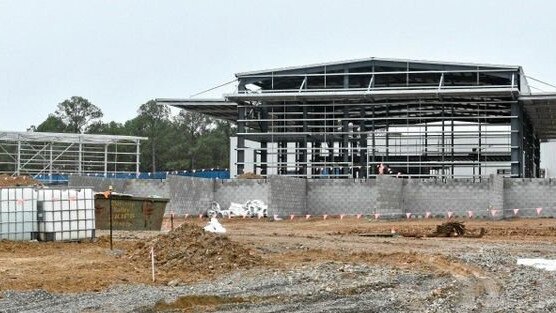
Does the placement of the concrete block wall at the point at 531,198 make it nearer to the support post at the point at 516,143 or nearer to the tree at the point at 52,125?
the support post at the point at 516,143

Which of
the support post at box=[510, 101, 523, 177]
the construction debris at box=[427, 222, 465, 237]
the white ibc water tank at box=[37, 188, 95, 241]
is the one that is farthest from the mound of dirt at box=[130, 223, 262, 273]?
the support post at box=[510, 101, 523, 177]

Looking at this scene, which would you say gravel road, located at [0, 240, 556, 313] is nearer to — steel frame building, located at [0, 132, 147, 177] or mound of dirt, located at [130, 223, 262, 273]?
mound of dirt, located at [130, 223, 262, 273]

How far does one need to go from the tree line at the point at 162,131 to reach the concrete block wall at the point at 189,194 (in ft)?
179

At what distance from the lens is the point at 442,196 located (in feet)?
119

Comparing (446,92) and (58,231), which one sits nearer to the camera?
(58,231)

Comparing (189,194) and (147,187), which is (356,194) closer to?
(189,194)

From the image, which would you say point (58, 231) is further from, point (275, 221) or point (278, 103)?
point (278, 103)

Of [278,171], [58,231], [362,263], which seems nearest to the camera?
[362,263]

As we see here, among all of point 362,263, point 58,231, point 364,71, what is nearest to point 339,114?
point 364,71

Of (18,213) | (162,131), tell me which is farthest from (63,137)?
(162,131)

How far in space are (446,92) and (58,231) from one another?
26581mm

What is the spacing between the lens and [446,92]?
145 feet

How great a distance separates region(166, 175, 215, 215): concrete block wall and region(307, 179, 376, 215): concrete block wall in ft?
15.8

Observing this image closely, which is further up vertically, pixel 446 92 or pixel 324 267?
pixel 446 92
